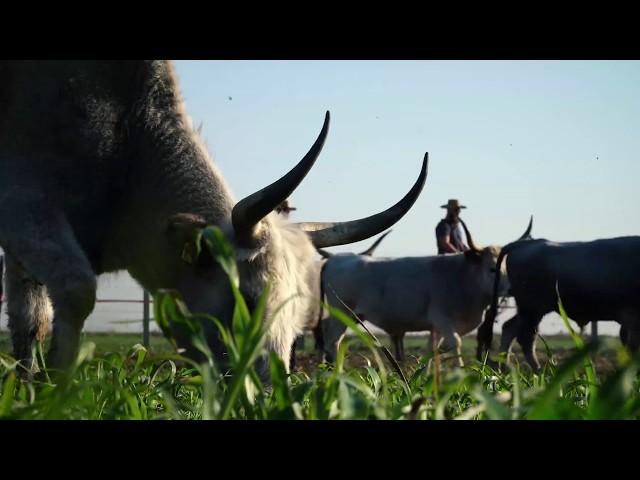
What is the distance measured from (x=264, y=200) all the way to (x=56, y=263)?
100cm

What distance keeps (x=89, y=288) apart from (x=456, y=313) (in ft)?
36.0

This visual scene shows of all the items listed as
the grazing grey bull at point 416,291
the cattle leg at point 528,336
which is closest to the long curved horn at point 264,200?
the cattle leg at point 528,336

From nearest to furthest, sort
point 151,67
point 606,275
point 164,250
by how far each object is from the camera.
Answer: point 164,250, point 151,67, point 606,275

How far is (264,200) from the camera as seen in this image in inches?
155

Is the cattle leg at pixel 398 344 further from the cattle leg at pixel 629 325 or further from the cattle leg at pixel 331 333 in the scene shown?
the cattle leg at pixel 629 325

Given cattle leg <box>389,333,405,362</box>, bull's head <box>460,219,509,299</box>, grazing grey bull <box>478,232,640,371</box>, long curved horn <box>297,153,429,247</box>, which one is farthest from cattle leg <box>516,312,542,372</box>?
long curved horn <box>297,153,429,247</box>

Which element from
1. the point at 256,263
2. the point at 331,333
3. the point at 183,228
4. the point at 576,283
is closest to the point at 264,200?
the point at 256,263

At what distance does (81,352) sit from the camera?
1.24 metres

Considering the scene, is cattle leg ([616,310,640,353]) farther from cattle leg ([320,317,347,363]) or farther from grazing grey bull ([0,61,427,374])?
grazing grey bull ([0,61,427,374])

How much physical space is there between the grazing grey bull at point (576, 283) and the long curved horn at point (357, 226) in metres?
6.36

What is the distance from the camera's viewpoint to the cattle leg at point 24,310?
4.51 meters

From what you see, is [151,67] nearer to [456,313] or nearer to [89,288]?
[89,288]

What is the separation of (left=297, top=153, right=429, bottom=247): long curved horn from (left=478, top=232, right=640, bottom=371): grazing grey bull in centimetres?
636
